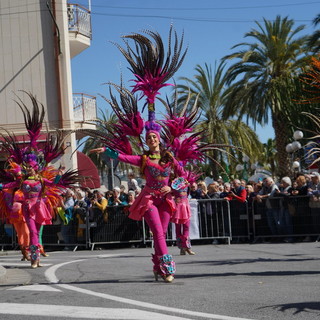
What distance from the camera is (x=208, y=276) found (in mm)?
9727

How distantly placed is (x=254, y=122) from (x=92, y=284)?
2522 centimetres

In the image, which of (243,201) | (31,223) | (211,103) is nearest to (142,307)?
(31,223)

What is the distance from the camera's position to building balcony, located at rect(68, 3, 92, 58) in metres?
31.1

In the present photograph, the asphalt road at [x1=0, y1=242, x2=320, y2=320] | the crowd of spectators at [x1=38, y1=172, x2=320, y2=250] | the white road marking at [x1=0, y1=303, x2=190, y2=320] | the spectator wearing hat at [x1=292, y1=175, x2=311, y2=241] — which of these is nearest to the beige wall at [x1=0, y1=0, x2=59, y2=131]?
the crowd of spectators at [x1=38, y1=172, x2=320, y2=250]

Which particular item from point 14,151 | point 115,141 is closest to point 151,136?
point 115,141

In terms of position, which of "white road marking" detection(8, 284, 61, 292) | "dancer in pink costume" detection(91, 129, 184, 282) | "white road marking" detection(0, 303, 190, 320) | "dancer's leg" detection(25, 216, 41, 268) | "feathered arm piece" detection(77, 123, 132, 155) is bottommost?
"white road marking" detection(0, 303, 190, 320)

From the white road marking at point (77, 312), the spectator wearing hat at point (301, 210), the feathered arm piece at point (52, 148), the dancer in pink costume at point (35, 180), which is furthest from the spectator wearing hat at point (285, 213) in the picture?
the white road marking at point (77, 312)

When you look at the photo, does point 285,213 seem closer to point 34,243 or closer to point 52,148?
point 52,148

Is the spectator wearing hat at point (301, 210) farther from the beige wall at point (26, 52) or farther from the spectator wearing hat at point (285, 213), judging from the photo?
the beige wall at point (26, 52)

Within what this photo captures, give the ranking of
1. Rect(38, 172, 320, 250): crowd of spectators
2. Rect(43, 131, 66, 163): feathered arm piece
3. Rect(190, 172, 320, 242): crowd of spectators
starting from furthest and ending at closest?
Rect(38, 172, 320, 250): crowd of spectators < Rect(190, 172, 320, 242): crowd of spectators < Rect(43, 131, 66, 163): feathered arm piece

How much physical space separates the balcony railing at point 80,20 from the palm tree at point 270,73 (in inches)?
255

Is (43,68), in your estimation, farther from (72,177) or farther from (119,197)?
(72,177)

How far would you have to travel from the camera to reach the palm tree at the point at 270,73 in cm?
3175

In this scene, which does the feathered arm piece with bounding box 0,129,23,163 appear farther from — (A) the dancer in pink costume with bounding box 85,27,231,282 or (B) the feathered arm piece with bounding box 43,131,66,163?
(A) the dancer in pink costume with bounding box 85,27,231,282
